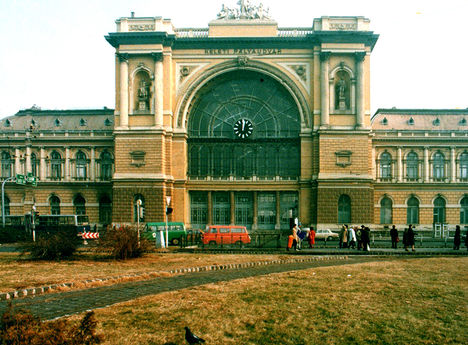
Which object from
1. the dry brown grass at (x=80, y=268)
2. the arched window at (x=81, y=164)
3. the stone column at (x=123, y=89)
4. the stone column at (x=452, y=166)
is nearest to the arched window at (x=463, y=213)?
the stone column at (x=452, y=166)

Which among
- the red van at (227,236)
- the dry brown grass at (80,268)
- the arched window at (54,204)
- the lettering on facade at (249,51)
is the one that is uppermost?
the lettering on facade at (249,51)

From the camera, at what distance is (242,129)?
51062 mm

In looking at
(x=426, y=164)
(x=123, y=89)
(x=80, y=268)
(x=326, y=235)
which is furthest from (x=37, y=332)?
(x=426, y=164)

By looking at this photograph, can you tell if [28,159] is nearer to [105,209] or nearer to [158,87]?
[105,209]

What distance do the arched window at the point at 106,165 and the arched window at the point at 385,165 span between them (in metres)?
32.6

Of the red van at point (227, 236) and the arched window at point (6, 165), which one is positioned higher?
the arched window at point (6, 165)

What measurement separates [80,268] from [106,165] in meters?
35.9

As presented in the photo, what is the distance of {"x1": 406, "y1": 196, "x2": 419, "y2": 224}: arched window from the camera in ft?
174

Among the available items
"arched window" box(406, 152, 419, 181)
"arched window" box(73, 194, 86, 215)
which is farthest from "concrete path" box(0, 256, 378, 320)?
"arched window" box(73, 194, 86, 215)

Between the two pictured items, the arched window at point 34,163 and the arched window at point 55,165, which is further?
the arched window at point 34,163

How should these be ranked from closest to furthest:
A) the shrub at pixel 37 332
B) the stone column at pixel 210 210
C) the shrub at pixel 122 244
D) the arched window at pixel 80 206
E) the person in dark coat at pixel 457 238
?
the shrub at pixel 37 332 < the shrub at pixel 122 244 < the person in dark coat at pixel 457 238 < the stone column at pixel 210 210 < the arched window at pixel 80 206

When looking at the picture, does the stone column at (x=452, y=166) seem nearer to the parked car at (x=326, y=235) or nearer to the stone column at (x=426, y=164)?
the stone column at (x=426, y=164)

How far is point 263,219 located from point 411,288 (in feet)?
117

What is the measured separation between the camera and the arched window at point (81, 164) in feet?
182
